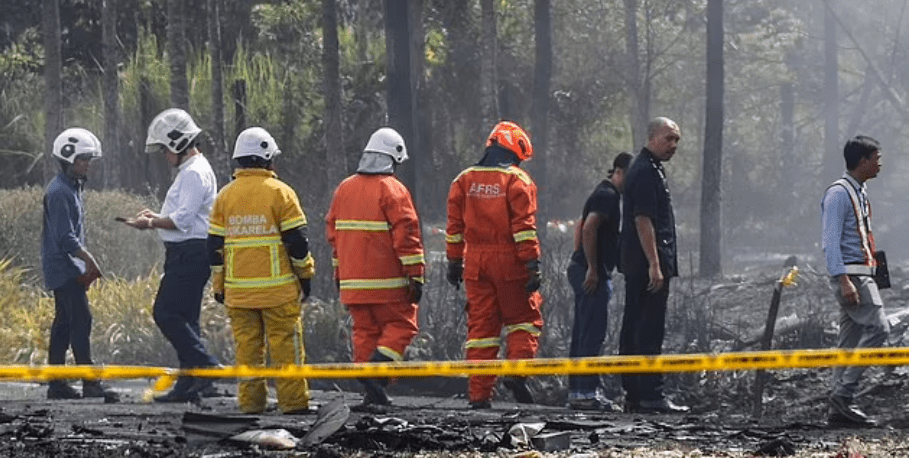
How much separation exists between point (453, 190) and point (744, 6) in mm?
35438

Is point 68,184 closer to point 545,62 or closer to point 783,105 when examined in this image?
point 545,62

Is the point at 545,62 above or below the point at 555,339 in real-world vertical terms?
above

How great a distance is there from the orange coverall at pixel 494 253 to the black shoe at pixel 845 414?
201 centimetres

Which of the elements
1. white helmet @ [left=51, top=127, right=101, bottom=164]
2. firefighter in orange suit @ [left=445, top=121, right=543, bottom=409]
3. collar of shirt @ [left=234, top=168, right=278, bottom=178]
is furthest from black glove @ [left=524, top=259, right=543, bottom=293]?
white helmet @ [left=51, top=127, right=101, bottom=164]

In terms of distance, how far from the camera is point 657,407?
39.4ft

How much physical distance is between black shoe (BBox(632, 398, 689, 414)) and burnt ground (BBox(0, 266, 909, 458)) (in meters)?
0.33

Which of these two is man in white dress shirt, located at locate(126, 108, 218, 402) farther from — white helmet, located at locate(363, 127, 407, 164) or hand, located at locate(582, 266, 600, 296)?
hand, located at locate(582, 266, 600, 296)

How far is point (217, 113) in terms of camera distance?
22641 millimetres

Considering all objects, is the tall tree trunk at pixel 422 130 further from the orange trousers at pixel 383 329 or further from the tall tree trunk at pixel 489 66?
the orange trousers at pixel 383 329

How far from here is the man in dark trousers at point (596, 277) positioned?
12.5 metres

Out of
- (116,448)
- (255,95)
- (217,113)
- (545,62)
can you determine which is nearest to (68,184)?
(116,448)

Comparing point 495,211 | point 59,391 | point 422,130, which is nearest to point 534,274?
point 495,211

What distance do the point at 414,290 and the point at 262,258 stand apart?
4.23 ft

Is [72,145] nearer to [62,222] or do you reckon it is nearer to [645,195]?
[62,222]
